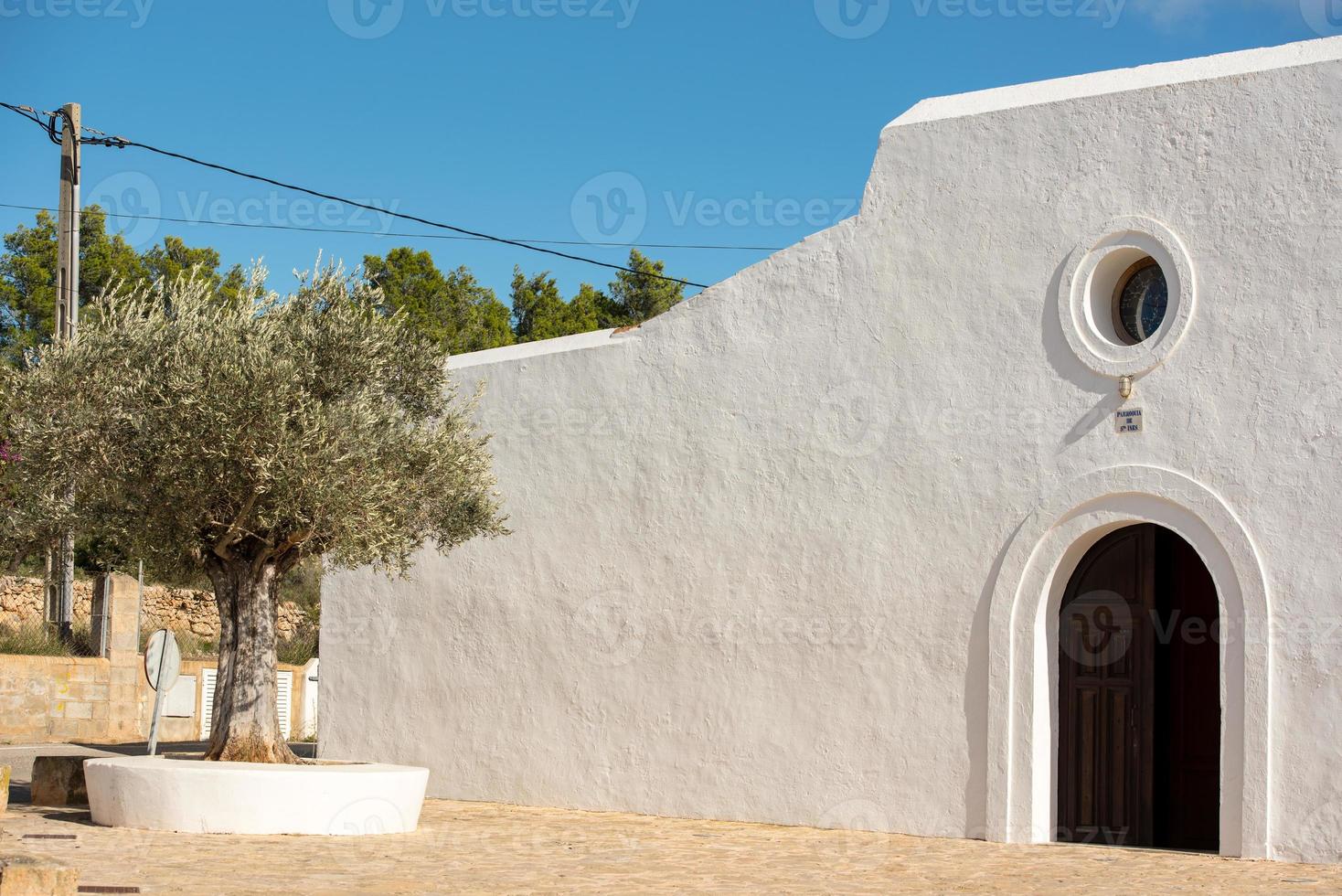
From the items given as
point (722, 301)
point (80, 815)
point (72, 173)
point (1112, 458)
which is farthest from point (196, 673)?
point (1112, 458)

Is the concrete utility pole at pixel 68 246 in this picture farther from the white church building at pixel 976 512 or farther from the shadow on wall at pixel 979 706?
the shadow on wall at pixel 979 706

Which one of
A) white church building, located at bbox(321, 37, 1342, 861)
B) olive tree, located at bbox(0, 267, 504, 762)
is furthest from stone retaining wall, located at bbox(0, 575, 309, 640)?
olive tree, located at bbox(0, 267, 504, 762)

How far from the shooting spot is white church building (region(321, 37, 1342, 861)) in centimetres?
991

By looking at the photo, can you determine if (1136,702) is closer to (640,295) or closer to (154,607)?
(154,607)

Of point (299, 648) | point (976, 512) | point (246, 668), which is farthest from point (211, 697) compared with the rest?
point (976, 512)

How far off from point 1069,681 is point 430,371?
568 centimetres

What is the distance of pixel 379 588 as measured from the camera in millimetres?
14727

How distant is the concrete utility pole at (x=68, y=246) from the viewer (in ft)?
63.4

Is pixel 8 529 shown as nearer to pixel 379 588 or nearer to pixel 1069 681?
pixel 379 588

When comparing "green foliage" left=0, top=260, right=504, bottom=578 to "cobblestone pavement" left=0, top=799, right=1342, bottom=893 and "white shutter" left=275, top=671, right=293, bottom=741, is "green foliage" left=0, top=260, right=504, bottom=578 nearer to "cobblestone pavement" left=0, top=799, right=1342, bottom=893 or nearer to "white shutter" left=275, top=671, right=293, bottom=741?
"cobblestone pavement" left=0, top=799, right=1342, bottom=893

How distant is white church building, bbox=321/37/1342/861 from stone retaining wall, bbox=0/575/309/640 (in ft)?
41.3

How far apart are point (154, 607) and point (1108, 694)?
1974cm

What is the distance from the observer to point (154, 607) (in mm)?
26078

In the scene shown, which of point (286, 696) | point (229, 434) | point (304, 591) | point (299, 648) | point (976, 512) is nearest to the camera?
point (229, 434)
